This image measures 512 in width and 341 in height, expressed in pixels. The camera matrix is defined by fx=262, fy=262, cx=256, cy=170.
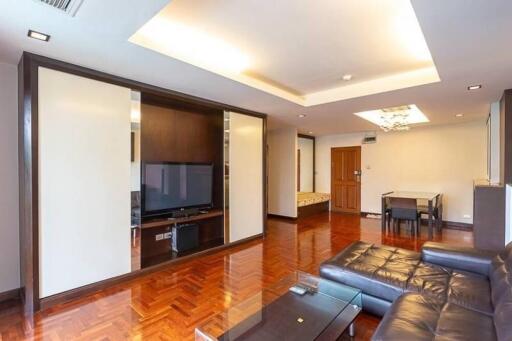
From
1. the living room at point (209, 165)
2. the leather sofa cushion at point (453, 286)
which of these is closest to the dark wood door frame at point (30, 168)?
the living room at point (209, 165)

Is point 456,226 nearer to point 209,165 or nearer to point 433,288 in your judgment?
point 433,288

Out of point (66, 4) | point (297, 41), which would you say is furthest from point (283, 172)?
point (66, 4)

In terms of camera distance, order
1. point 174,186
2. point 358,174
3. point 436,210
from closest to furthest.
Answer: point 174,186
point 436,210
point 358,174

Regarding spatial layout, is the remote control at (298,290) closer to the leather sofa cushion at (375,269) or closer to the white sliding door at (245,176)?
the leather sofa cushion at (375,269)

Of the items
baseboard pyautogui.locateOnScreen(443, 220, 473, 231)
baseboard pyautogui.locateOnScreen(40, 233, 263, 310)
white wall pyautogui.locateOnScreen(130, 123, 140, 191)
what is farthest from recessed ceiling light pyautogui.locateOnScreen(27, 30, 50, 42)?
baseboard pyautogui.locateOnScreen(443, 220, 473, 231)

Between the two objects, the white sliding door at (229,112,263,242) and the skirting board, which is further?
the skirting board

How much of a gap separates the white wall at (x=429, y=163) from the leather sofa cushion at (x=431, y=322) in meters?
5.10

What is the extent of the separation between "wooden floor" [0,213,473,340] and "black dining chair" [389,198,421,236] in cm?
56

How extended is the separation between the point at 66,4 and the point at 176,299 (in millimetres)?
2444

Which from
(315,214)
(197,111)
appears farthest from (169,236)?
(315,214)

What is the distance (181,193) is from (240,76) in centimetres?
175

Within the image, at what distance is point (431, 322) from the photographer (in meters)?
1.47

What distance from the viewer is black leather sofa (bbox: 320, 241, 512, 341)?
1.39 m

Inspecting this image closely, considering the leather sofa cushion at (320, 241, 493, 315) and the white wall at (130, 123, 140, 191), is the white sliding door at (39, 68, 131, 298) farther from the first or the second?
the leather sofa cushion at (320, 241, 493, 315)
